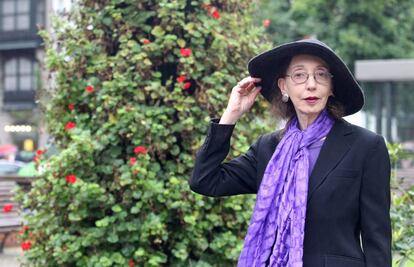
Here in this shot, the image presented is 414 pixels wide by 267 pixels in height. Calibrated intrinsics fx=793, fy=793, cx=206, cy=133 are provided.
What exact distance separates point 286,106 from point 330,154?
1.22ft

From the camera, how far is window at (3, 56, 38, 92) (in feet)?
160

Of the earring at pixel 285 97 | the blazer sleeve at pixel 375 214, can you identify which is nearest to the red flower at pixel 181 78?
the earring at pixel 285 97

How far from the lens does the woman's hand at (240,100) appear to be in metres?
3.02

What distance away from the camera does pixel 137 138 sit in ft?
14.7

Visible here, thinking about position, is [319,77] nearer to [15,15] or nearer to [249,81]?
[249,81]

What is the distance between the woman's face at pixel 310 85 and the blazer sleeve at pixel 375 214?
26 centimetres

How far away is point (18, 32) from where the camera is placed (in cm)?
4869

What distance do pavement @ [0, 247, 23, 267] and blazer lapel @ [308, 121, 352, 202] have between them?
6.31m

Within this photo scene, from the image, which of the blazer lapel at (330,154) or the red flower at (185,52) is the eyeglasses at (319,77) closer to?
the blazer lapel at (330,154)

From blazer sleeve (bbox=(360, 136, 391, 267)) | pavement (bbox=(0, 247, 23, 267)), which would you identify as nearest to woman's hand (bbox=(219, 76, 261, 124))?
blazer sleeve (bbox=(360, 136, 391, 267))

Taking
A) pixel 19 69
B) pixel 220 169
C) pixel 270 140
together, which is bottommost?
pixel 220 169

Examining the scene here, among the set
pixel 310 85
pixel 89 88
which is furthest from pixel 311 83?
pixel 89 88

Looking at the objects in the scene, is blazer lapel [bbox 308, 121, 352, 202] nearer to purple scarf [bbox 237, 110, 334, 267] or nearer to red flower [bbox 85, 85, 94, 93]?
purple scarf [bbox 237, 110, 334, 267]

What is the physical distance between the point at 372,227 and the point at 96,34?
2.66 metres
